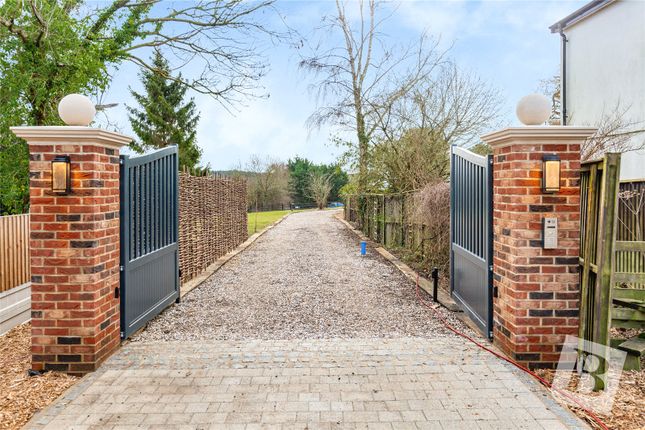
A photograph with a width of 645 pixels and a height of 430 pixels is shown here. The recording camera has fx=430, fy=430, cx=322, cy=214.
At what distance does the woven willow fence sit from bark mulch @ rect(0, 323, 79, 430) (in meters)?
3.16

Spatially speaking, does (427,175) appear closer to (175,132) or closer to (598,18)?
(598,18)

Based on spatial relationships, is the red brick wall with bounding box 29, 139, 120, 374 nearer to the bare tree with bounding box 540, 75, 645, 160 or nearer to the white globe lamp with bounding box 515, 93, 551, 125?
the white globe lamp with bounding box 515, 93, 551, 125

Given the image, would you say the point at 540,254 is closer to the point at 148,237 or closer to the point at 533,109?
the point at 533,109

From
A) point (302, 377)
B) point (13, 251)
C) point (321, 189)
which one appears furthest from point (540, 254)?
point (321, 189)

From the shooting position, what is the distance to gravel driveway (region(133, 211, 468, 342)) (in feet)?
16.0

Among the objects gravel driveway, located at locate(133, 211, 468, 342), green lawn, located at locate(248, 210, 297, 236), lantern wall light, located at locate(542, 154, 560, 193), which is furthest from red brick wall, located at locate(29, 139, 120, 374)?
green lawn, located at locate(248, 210, 297, 236)

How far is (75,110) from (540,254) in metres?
4.21

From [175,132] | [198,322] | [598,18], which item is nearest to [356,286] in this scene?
[198,322]

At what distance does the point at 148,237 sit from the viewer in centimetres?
504

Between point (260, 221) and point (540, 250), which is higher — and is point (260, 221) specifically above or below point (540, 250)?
below

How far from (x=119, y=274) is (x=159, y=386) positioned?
4.43 feet

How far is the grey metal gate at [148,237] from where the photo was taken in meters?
4.34

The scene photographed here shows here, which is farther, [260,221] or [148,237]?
[260,221]

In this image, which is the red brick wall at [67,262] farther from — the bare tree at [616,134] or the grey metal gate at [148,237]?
the bare tree at [616,134]
